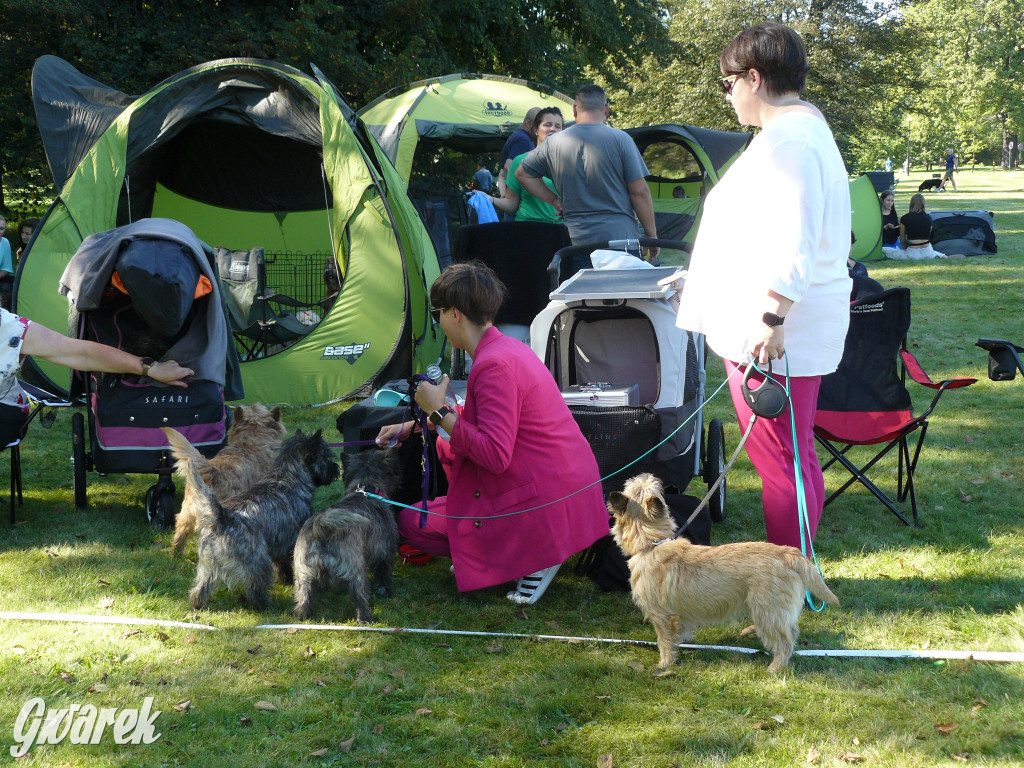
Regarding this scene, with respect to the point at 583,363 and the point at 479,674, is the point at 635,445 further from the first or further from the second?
the point at 479,674

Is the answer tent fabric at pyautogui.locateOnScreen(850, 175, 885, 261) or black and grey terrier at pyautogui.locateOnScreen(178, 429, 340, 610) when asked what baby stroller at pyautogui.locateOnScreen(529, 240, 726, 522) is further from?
tent fabric at pyautogui.locateOnScreen(850, 175, 885, 261)

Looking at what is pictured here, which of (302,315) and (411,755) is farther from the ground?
(302,315)

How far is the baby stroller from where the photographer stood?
3.95 m

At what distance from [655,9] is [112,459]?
17872 mm

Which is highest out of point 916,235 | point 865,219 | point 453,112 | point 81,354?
point 453,112

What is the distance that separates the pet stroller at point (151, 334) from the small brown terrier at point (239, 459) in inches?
8.3

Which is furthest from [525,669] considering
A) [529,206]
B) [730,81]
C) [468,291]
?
[529,206]

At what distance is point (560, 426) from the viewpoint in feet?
11.8

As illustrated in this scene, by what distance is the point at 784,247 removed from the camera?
2.90 m

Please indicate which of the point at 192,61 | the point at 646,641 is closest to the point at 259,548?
the point at 646,641

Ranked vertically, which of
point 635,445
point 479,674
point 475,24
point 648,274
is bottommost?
point 479,674

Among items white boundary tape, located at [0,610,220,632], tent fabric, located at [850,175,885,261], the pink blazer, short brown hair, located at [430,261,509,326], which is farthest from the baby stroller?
tent fabric, located at [850,175,885,261]

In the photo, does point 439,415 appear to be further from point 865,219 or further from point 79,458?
point 865,219

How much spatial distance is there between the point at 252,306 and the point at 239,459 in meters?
3.90
